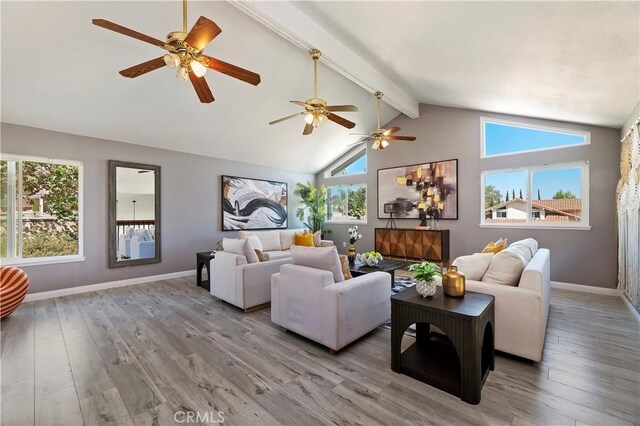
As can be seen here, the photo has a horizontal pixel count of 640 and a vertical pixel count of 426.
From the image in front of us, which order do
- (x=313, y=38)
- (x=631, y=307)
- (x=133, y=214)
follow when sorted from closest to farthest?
(x=313, y=38), (x=631, y=307), (x=133, y=214)

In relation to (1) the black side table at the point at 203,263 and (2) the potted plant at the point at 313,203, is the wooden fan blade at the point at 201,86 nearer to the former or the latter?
(1) the black side table at the point at 203,263

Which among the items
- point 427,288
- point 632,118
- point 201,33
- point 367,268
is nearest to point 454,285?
point 427,288

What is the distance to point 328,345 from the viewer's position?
248 centimetres

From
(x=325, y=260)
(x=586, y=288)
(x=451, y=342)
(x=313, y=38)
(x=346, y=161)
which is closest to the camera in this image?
(x=451, y=342)

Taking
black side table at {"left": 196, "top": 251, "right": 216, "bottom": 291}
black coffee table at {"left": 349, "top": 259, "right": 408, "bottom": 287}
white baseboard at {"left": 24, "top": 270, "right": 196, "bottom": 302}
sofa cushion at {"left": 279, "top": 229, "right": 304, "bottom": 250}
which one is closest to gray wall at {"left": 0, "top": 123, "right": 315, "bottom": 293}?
white baseboard at {"left": 24, "top": 270, "right": 196, "bottom": 302}

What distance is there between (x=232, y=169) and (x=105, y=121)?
256 centimetres

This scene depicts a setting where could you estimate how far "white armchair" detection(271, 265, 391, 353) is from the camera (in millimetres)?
2457

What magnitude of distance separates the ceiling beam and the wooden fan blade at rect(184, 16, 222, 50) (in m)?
0.94

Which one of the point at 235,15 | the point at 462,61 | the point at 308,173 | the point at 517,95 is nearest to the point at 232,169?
the point at 308,173

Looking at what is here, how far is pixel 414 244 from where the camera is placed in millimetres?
5852

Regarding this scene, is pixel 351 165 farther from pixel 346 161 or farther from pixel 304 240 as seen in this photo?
pixel 304 240

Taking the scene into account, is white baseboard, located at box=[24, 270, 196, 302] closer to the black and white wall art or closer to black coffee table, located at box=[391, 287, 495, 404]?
the black and white wall art

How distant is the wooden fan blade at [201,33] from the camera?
6.38 feet

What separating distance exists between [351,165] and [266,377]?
639 centimetres
